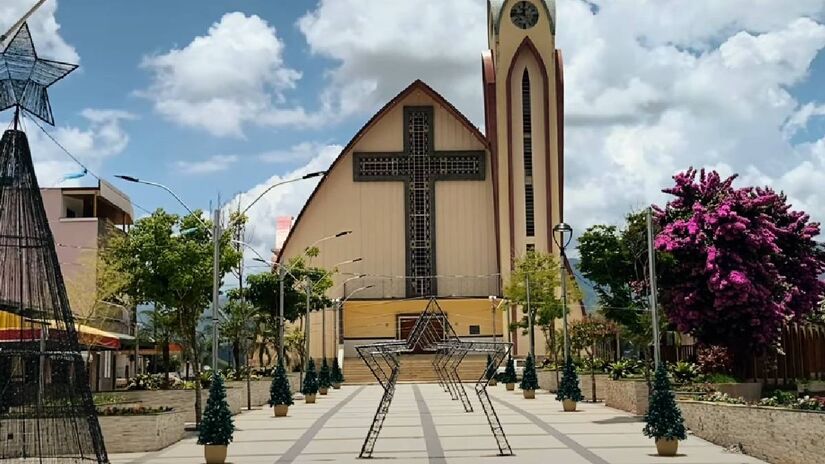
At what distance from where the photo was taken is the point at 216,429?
16.3 meters

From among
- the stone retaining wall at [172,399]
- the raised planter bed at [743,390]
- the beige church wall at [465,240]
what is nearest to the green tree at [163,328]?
the stone retaining wall at [172,399]

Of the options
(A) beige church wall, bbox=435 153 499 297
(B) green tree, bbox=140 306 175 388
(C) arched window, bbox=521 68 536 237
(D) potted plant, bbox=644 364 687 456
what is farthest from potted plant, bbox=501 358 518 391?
(D) potted plant, bbox=644 364 687 456

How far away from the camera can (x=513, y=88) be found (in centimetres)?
6419

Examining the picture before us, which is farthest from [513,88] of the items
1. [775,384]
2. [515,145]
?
[775,384]

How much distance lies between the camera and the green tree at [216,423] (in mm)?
16328

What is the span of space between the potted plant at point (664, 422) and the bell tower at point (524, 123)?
4541 cm

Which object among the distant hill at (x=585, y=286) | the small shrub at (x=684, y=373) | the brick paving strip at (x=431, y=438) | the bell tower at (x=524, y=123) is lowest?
the brick paving strip at (x=431, y=438)

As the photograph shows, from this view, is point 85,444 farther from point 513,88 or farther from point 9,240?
point 513,88

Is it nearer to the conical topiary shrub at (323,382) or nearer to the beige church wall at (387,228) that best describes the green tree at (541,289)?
the conical topiary shrub at (323,382)

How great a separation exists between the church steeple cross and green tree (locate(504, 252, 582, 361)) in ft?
54.7

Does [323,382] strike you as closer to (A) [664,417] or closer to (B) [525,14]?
(A) [664,417]

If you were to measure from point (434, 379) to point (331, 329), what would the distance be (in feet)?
42.2

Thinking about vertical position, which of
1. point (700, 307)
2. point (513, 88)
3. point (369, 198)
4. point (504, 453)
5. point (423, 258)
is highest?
point (513, 88)

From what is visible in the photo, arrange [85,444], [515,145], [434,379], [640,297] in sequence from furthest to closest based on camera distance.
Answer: [515,145], [434,379], [640,297], [85,444]
